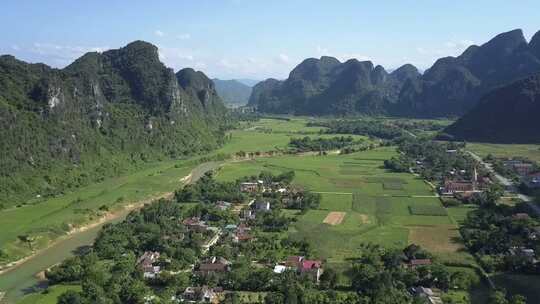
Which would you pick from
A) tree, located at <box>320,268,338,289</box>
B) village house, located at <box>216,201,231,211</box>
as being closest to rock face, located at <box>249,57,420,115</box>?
village house, located at <box>216,201,231,211</box>

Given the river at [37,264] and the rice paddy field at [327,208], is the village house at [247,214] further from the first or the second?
the river at [37,264]

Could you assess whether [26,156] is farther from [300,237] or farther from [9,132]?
[300,237]

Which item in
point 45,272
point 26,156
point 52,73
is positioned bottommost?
point 45,272

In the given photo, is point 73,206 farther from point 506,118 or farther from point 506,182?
point 506,118

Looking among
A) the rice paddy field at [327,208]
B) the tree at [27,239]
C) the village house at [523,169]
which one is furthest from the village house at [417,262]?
the village house at [523,169]

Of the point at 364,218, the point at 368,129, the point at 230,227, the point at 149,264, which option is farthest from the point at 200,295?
the point at 368,129

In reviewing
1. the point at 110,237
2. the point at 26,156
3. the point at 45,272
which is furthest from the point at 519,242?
the point at 26,156
